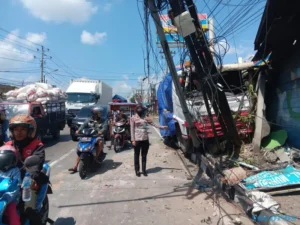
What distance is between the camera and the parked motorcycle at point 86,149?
23.4 ft

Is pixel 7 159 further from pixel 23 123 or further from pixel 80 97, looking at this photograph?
pixel 80 97

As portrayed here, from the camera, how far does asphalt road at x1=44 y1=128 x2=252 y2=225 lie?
471 centimetres

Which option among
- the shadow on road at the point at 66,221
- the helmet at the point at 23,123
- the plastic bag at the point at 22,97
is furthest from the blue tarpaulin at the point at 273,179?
the plastic bag at the point at 22,97

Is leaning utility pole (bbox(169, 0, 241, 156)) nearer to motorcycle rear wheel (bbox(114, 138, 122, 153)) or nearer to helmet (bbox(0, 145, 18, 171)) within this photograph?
helmet (bbox(0, 145, 18, 171))

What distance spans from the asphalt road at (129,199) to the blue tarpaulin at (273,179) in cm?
80

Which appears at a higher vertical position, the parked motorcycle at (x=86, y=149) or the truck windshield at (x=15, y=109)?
the truck windshield at (x=15, y=109)

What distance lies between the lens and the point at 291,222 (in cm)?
410

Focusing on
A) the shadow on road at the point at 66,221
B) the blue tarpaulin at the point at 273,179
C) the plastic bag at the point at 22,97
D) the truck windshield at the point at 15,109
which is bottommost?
the shadow on road at the point at 66,221

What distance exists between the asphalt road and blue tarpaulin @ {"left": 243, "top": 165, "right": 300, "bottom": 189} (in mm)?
797

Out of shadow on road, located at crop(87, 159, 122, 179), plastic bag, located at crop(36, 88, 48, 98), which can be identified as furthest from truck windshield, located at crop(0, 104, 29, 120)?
shadow on road, located at crop(87, 159, 122, 179)

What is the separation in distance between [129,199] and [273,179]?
2.82m

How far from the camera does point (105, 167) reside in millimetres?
8500

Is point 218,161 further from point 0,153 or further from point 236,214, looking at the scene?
point 0,153

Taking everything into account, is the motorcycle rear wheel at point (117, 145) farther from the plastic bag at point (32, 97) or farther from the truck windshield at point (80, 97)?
the truck windshield at point (80, 97)
